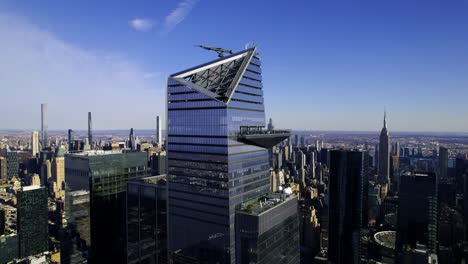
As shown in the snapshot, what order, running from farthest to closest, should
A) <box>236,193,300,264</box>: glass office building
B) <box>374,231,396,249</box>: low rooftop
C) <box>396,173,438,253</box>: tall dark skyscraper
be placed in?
<box>374,231,396,249</box>: low rooftop, <box>396,173,438,253</box>: tall dark skyscraper, <box>236,193,300,264</box>: glass office building

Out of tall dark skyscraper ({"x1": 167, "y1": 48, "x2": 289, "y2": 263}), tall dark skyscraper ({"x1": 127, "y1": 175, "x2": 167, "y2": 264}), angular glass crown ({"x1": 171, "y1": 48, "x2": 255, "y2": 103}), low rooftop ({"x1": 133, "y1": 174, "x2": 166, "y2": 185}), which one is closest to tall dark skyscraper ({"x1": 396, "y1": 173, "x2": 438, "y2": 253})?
tall dark skyscraper ({"x1": 167, "y1": 48, "x2": 289, "y2": 263})

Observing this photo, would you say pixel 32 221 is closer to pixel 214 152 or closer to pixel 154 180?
pixel 154 180

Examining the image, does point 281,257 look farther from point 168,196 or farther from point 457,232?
point 457,232

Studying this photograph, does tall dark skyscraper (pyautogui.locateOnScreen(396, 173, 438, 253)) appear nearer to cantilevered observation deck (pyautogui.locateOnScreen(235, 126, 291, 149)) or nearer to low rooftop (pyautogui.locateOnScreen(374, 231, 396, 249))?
low rooftop (pyautogui.locateOnScreen(374, 231, 396, 249))

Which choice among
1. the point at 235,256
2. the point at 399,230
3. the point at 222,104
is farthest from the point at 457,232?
the point at 222,104

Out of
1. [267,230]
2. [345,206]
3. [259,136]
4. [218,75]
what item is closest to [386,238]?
[345,206]

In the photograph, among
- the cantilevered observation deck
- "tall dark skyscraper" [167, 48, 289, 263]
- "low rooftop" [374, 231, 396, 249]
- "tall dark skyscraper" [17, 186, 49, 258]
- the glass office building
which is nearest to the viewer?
the glass office building
